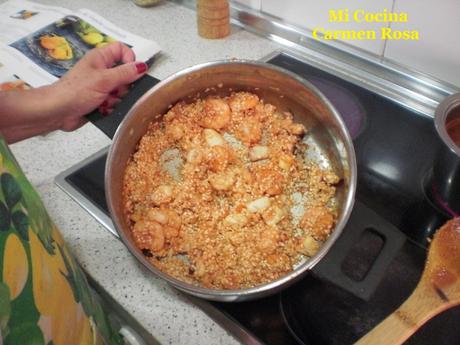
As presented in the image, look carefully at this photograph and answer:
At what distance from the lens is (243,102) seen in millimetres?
790

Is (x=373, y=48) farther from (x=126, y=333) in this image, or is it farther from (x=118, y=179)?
(x=126, y=333)

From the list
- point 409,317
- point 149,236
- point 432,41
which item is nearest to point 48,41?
point 149,236

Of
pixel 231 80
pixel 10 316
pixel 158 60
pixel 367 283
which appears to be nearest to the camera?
pixel 10 316

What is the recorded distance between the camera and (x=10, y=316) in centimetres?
32

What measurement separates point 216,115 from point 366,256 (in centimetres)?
36

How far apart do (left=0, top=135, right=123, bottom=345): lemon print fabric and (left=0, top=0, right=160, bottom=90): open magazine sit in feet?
1.86

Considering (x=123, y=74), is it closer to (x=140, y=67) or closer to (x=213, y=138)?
(x=140, y=67)

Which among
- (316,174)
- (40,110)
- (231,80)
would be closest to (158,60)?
(231,80)

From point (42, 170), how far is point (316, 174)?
19.1 inches

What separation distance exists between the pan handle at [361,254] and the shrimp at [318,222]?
46mm

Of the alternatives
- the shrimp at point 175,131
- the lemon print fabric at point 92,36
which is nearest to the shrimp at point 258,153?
the shrimp at point 175,131

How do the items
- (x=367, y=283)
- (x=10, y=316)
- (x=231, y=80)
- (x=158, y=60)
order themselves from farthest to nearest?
(x=158, y=60)
(x=231, y=80)
(x=367, y=283)
(x=10, y=316)

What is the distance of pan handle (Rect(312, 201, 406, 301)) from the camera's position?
0.54m

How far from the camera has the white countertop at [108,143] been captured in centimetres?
56
